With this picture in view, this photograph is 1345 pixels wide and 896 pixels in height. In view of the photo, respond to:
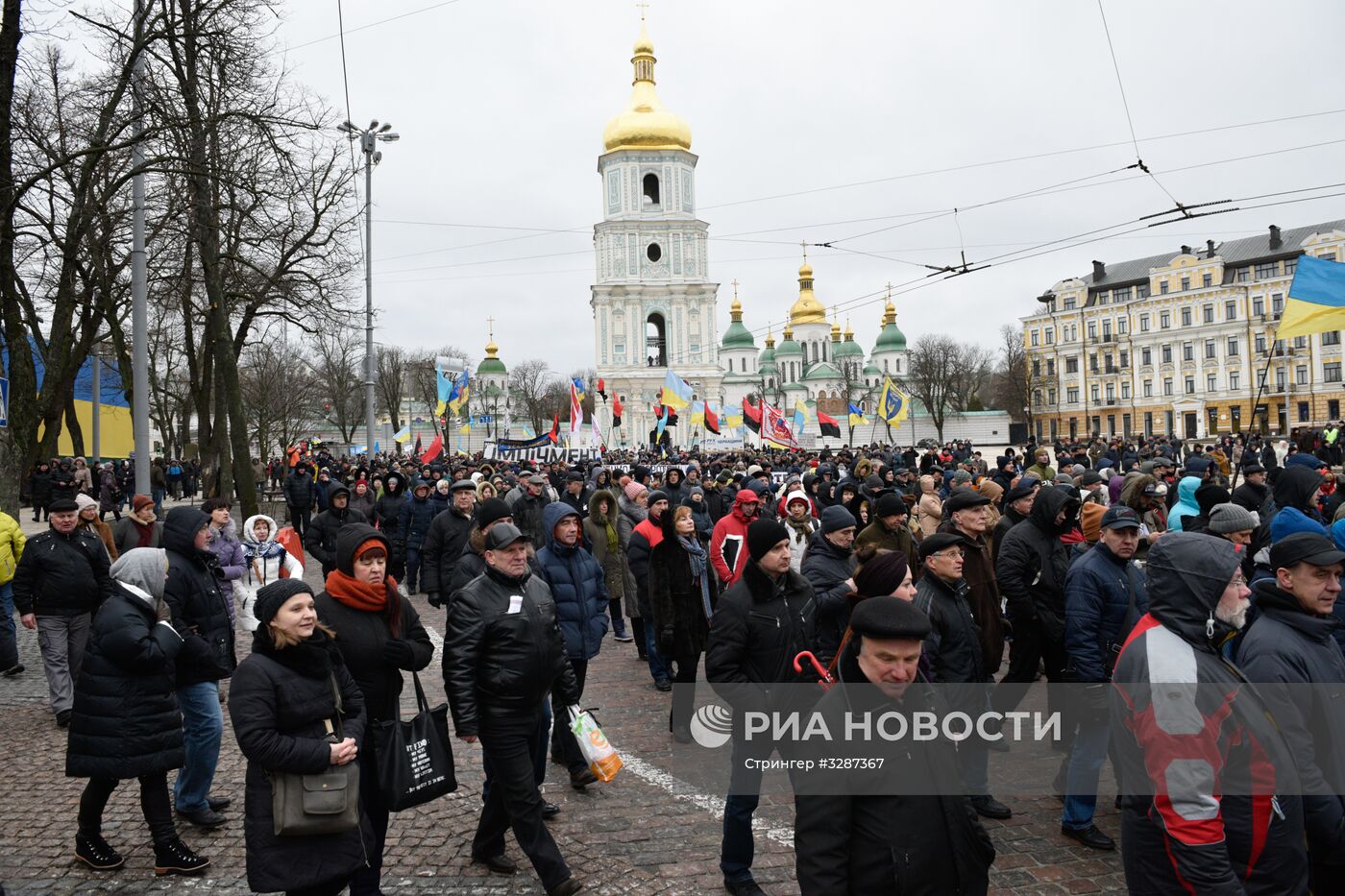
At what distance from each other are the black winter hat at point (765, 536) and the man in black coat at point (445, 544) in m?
5.18

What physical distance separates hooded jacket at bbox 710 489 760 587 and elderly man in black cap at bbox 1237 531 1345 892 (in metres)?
4.14

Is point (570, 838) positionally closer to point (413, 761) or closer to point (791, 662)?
point (413, 761)

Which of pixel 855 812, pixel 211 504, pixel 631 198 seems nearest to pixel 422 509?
pixel 211 504

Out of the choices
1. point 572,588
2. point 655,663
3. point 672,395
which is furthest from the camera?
point 672,395

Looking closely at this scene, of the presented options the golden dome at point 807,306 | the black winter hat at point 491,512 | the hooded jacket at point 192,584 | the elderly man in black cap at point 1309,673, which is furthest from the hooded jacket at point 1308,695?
the golden dome at point 807,306

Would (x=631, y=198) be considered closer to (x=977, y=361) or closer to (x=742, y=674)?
(x=977, y=361)

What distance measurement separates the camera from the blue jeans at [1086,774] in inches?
190

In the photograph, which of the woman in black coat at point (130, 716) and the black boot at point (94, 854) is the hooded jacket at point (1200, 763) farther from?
the black boot at point (94, 854)

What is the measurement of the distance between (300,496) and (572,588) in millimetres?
12817

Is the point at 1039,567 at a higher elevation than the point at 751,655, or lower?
higher

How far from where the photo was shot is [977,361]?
9906 cm

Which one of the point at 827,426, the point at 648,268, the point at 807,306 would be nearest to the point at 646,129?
the point at 648,268

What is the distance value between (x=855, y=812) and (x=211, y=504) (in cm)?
614

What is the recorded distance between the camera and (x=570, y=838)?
16.6ft
